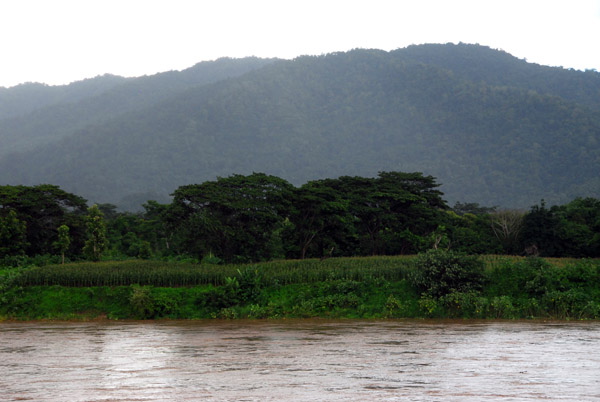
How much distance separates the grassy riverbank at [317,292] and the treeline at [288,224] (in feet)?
33.0

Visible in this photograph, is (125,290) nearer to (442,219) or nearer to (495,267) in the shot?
(495,267)

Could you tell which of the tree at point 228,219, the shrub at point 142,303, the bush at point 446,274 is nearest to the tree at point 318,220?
the tree at point 228,219

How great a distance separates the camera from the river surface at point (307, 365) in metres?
9.47

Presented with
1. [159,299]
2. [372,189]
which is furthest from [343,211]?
[159,299]

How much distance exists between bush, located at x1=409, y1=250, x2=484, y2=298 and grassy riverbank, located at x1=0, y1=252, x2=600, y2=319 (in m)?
0.06

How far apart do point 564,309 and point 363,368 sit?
22037 mm

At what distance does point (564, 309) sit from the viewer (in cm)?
3038

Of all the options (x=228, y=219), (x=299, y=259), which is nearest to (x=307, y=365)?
(x=299, y=259)

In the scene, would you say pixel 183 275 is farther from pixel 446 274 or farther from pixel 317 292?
pixel 446 274

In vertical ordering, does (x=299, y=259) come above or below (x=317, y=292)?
above

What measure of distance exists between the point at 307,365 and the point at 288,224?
3881 centimetres

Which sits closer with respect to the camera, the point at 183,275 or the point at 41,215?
the point at 183,275

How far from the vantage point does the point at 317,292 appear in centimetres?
3444

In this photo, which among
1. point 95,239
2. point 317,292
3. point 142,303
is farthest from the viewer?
point 95,239
